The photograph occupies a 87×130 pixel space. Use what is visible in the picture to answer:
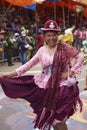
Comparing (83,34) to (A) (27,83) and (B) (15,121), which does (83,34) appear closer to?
(B) (15,121)

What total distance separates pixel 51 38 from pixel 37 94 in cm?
70

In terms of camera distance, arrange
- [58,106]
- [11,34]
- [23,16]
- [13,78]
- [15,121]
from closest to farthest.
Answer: [58,106], [13,78], [15,121], [11,34], [23,16]

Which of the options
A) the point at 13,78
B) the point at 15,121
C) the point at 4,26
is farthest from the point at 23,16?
the point at 13,78

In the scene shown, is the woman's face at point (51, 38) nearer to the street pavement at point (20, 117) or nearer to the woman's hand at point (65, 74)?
the woman's hand at point (65, 74)

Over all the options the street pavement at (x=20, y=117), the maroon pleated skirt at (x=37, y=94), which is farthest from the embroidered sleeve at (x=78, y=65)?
the street pavement at (x=20, y=117)

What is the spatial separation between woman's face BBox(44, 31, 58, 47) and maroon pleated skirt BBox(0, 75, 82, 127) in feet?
1.76

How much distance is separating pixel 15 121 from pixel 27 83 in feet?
7.27

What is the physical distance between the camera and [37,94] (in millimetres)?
5320

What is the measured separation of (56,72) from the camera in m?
5.25

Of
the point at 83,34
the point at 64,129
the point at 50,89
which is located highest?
the point at 50,89

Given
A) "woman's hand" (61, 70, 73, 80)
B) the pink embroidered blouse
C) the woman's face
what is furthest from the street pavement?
the woman's face

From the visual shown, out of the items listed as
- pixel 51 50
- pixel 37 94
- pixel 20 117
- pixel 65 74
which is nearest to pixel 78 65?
pixel 65 74

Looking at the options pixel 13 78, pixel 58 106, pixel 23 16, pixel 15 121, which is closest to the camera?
pixel 58 106

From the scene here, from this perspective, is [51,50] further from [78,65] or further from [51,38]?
[78,65]
